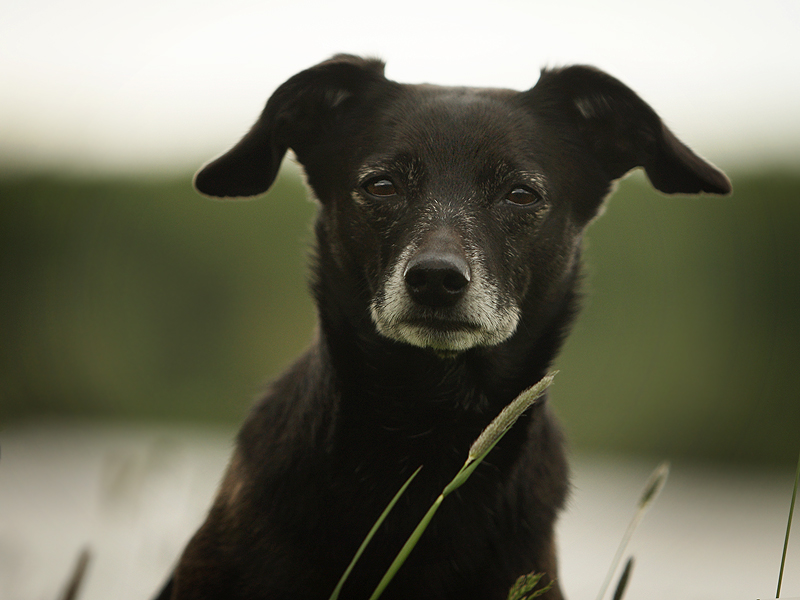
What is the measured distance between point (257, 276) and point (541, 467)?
26.4ft

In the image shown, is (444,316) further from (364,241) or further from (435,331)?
(364,241)

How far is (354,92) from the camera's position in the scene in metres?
2.97

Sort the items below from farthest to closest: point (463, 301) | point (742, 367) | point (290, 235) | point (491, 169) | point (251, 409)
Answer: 1. point (290, 235)
2. point (742, 367)
3. point (251, 409)
4. point (491, 169)
5. point (463, 301)

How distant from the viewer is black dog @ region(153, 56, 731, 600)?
2408 mm

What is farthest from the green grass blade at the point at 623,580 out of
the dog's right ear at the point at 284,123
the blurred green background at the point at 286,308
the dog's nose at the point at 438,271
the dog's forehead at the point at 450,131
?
the blurred green background at the point at 286,308

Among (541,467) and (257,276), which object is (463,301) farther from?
(257,276)

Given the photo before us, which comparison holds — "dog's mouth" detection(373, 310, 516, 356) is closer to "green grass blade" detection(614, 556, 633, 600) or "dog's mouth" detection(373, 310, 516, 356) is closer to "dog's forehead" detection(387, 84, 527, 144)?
"dog's forehead" detection(387, 84, 527, 144)

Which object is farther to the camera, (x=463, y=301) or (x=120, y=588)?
(x=120, y=588)

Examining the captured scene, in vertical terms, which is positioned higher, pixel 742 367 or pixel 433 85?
pixel 742 367

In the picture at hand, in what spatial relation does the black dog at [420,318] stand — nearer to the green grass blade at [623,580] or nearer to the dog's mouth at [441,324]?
the dog's mouth at [441,324]

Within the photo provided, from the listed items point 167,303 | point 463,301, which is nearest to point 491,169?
point 463,301

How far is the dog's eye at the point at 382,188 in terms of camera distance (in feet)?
8.73

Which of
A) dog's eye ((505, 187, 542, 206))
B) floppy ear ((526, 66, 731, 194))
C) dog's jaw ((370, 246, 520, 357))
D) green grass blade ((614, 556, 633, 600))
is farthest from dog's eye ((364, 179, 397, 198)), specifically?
green grass blade ((614, 556, 633, 600))

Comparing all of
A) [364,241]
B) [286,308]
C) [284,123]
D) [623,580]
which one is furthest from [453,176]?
[286,308]
